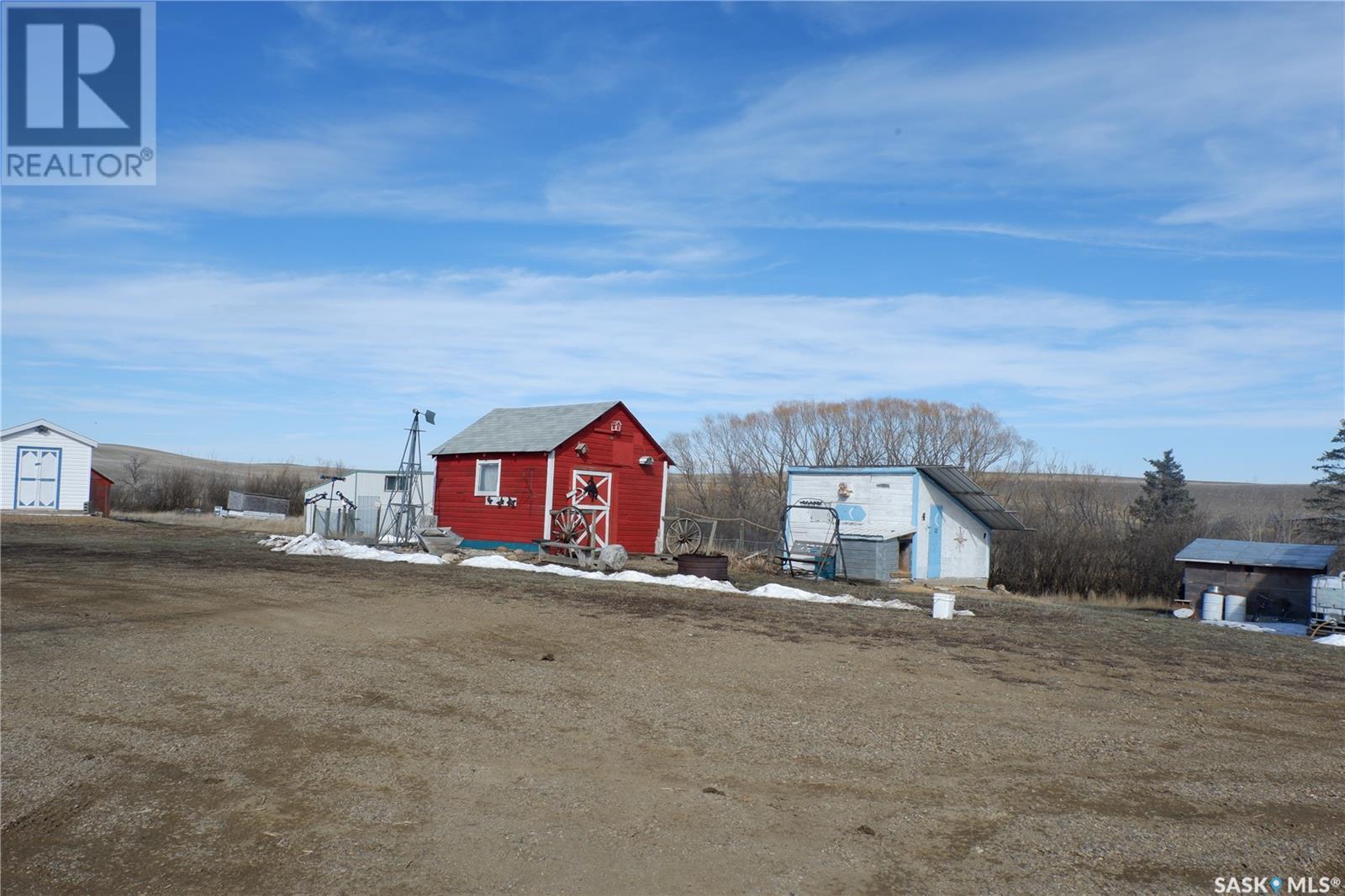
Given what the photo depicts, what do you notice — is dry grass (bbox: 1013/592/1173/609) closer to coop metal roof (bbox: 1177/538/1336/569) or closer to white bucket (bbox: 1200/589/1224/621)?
coop metal roof (bbox: 1177/538/1336/569)

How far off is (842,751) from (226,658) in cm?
601

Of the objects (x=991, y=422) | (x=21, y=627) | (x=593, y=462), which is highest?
(x=991, y=422)

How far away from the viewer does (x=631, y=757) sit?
21.8 ft

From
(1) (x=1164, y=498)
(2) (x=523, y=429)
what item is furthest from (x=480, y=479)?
(1) (x=1164, y=498)

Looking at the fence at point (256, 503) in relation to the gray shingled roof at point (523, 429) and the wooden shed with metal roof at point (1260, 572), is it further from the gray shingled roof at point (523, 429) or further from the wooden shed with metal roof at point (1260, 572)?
the wooden shed with metal roof at point (1260, 572)

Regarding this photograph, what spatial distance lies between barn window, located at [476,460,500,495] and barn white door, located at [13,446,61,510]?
18212 mm

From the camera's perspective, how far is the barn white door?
3456 cm

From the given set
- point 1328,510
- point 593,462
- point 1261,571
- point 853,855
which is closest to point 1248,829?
point 853,855

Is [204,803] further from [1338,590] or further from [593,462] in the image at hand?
[593,462]

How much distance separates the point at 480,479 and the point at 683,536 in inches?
237

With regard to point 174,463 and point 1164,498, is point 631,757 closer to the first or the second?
point 1164,498

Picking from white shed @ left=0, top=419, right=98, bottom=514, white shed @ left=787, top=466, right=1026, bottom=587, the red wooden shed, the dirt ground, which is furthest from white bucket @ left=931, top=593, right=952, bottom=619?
the red wooden shed

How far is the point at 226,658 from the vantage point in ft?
30.7

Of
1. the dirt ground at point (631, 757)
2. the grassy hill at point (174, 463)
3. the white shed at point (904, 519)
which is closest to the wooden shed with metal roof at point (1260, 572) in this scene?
the white shed at point (904, 519)
